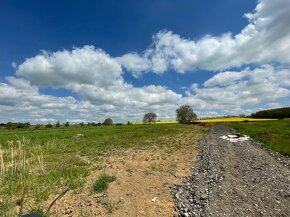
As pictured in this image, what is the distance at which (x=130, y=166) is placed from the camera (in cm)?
1416

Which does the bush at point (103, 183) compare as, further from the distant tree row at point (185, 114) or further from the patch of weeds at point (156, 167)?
the distant tree row at point (185, 114)

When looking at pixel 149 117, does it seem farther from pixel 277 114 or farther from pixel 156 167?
pixel 156 167

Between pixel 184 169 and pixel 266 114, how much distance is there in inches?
4725

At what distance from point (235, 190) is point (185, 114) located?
126m

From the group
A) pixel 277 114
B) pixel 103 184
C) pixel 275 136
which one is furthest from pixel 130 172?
pixel 277 114

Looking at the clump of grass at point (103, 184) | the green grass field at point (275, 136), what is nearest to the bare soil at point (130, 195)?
the clump of grass at point (103, 184)

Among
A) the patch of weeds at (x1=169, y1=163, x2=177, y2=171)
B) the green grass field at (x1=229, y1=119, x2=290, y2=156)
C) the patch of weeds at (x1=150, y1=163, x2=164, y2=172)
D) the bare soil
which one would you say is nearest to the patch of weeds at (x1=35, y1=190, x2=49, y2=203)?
the bare soil

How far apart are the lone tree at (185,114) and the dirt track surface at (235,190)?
392 feet

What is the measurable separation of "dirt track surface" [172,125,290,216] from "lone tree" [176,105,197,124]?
119407 millimetres

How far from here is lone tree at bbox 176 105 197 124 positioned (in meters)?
133

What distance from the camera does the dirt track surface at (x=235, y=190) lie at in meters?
7.83

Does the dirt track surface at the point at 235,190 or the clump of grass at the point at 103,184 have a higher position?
the clump of grass at the point at 103,184

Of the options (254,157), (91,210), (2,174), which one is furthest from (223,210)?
(254,157)

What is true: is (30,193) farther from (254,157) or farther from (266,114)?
(266,114)
